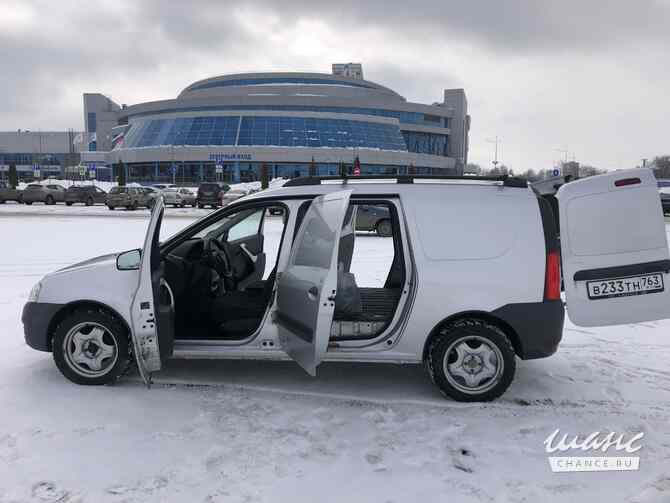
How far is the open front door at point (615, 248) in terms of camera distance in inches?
160

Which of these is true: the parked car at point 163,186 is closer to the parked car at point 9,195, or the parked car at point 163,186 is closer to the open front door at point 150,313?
the parked car at point 9,195

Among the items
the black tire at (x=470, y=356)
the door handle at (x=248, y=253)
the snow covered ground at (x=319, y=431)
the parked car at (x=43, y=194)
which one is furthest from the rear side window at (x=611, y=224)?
the parked car at (x=43, y=194)

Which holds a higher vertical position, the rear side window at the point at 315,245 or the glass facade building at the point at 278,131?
the glass facade building at the point at 278,131

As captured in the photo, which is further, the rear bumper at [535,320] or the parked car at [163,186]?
the parked car at [163,186]

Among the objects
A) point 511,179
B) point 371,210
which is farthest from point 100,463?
point 371,210

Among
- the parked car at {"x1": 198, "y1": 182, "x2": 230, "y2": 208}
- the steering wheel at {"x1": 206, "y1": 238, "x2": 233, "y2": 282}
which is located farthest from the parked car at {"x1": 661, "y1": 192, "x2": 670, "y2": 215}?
the steering wheel at {"x1": 206, "y1": 238, "x2": 233, "y2": 282}

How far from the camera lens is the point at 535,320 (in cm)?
416

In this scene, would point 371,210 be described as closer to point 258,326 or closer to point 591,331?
point 591,331

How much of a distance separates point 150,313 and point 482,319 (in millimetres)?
2723

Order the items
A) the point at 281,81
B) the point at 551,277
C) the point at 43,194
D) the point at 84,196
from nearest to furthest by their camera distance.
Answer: the point at 551,277, the point at 84,196, the point at 43,194, the point at 281,81

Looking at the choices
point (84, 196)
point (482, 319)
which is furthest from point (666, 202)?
point (84, 196)

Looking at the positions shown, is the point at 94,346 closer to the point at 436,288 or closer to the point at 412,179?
the point at 436,288

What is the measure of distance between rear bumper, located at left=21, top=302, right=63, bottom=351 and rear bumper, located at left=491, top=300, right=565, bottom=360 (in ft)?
12.3

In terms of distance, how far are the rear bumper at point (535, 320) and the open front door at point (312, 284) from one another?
55.9 inches
